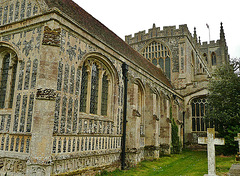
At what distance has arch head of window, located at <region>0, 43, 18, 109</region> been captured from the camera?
9.24m

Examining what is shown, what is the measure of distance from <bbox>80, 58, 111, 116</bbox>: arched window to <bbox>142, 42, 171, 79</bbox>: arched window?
1883 centimetres

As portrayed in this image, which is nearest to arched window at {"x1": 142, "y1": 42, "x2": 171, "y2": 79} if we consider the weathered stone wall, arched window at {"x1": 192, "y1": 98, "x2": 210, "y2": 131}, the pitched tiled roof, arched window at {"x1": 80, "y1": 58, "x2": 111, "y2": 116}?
arched window at {"x1": 192, "y1": 98, "x2": 210, "y2": 131}

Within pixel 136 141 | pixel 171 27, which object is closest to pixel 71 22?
pixel 136 141

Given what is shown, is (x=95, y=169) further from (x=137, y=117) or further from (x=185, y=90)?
(x=185, y=90)

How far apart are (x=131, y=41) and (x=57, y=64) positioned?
83.4 ft

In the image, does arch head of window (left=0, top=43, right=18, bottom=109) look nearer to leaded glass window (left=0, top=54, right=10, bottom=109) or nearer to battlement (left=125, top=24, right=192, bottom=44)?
leaded glass window (left=0, top=54, right=10, bottom=109)

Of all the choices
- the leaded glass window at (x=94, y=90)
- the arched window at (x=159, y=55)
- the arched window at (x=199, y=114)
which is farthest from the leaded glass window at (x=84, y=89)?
the arched window at (x=159, y=55)

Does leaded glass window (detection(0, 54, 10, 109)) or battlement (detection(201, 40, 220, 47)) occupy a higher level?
battlement (detection(201, 40, 220, 47))

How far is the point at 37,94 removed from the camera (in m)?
7.79

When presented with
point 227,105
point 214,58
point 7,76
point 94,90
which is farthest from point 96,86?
point 214,58

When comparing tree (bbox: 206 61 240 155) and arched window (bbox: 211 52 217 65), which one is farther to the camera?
arched window (bbox: 211 52 217 65)

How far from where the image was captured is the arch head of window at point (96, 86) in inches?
404

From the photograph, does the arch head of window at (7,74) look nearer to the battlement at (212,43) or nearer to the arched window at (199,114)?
the arched window at (199,114)

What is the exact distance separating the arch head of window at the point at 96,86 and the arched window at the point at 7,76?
9.63 ft
